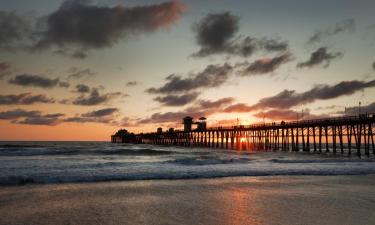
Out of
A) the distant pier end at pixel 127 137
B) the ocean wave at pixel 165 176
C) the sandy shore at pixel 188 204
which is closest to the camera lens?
the sandy shore at pixel 188 204

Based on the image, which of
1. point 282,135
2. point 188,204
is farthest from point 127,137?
point 188,204

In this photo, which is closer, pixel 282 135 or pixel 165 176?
pixel 165 176

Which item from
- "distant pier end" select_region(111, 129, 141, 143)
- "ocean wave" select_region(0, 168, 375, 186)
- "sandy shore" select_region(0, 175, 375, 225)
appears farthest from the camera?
"distant pier end" select_region(111, 129, 141, 143)

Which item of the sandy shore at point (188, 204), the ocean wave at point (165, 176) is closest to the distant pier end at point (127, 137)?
the ocean wave at point (165, 176)

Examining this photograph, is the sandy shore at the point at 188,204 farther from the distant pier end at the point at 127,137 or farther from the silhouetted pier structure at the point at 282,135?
the distant pier end at the point at 127,137

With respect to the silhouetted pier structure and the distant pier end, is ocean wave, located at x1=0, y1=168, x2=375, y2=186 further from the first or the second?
the distant pier end

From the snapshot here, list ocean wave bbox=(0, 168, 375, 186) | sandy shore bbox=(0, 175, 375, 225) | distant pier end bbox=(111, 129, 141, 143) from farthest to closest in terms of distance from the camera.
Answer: distant pier end bbox=(111, 129, 141, 143) < ocean wave bbox=(0, 168, 375, 186) < sandy shore bbox=(0, 175, 375, 225)

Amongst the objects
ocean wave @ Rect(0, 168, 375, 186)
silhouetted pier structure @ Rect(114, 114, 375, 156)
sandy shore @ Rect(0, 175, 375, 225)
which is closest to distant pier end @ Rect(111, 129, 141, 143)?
silhouetted pier structure @ Rect(114, 114, 375, 156)

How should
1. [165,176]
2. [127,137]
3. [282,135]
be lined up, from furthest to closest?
[127,137], [282,135], [165,176]

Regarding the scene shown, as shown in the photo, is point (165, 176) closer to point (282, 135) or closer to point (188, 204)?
point (188, 204)

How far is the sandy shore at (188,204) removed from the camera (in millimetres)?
7926

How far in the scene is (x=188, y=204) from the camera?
31.9ft

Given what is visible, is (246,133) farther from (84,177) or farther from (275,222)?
(275,222)

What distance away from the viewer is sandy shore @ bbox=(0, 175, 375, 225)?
7926 mm
